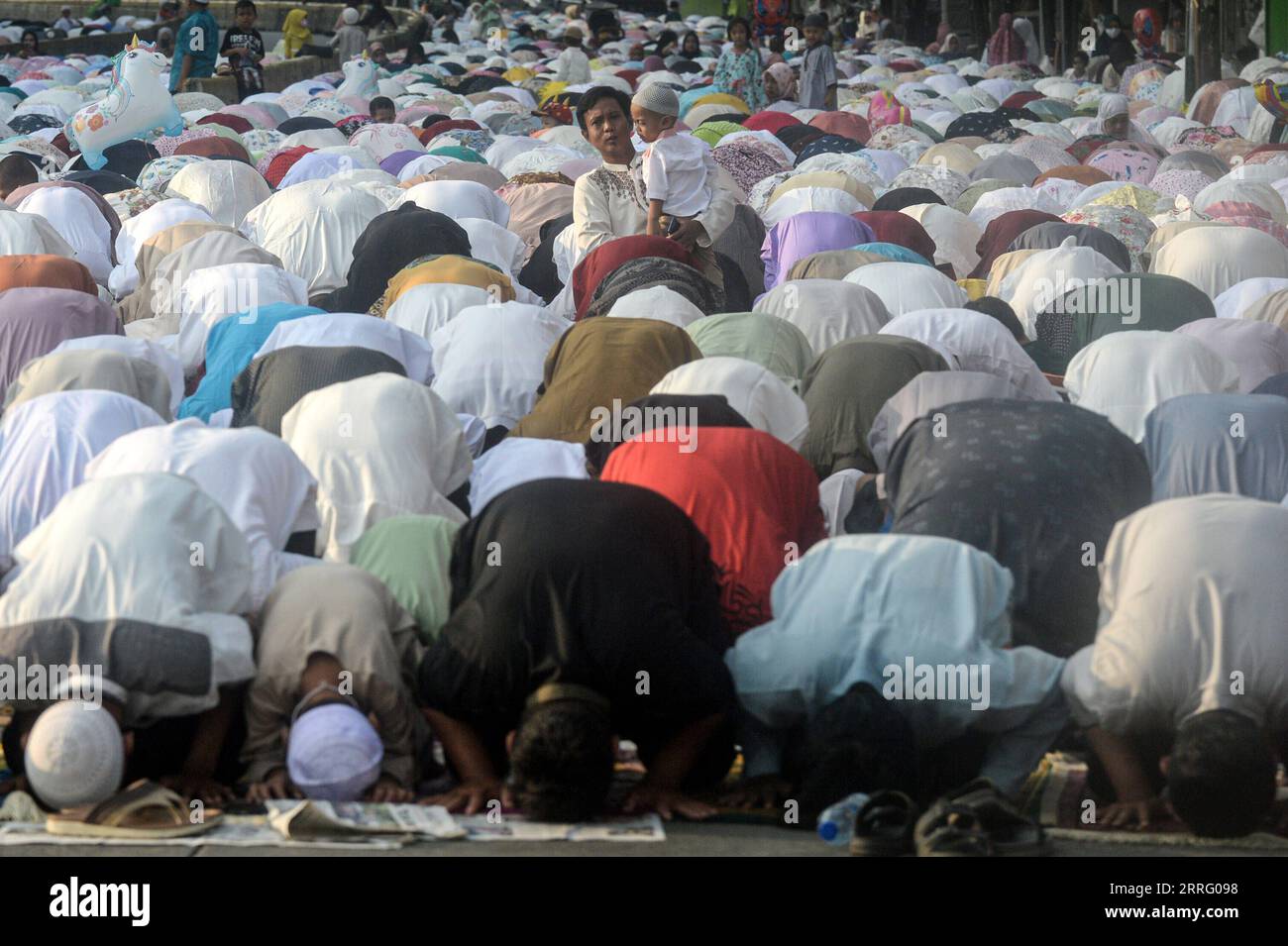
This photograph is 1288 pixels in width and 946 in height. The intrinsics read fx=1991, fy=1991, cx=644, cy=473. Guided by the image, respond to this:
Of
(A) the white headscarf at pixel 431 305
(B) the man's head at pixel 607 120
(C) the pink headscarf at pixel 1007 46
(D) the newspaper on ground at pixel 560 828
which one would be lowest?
(C) the pink headscarf at pixel 1007 46

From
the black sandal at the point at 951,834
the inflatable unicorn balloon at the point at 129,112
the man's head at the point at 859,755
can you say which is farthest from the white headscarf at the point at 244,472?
the inflatable unicorn balloon at the point at 129,112

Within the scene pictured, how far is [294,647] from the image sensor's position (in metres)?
3.58

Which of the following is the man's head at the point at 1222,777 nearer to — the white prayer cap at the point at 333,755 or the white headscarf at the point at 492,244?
the white prayer cap at the point at 333,755

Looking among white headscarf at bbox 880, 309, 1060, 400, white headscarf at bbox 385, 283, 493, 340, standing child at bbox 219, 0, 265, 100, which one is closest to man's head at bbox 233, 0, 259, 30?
standing child at bbox 219, 0, 265, 100

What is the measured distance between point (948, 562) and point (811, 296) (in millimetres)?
2706

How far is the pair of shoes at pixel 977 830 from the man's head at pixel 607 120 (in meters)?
4.12

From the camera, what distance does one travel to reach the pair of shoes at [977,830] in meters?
3.24

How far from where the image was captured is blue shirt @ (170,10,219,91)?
14.3 metres

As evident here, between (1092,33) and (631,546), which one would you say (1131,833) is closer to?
(631,546)

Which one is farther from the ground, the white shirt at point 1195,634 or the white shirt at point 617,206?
the white shirt at point 617,206

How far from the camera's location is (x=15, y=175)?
934cm

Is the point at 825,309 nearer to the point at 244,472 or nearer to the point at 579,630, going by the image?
the point at 244,472

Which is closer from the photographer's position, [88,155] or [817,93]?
[88,155]

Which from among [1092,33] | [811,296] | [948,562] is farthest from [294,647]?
[1092,33]
